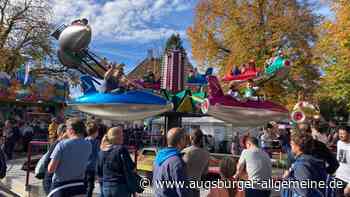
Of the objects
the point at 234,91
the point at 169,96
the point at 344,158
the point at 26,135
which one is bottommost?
the point at 26,135

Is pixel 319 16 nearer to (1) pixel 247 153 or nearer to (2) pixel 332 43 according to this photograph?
(2) pixel 332 43

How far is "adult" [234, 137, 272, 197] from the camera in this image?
4996 millimetres

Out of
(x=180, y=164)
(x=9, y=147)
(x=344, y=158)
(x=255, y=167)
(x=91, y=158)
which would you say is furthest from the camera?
(x=9, y=147)

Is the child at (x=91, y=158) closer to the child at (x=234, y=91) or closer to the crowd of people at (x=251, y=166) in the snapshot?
the crowd of people at (x=251, y=166)

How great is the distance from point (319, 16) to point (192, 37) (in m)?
7.21

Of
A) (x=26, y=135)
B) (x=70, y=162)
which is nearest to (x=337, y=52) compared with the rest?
(x=26, y=135)

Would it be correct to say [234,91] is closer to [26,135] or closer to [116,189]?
[116,189]

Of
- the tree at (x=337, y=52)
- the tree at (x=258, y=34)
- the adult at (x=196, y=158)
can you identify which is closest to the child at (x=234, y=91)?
the adult at (x=196, y=158)

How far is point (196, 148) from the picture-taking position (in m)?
4.78

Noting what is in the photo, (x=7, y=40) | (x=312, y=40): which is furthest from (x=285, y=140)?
(x=7, y=40)

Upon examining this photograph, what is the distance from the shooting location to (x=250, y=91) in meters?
9.30

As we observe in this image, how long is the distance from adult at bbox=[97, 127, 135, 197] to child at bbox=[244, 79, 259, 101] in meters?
4.81

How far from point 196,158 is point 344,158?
222 cm

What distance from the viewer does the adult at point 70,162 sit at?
4.64m
